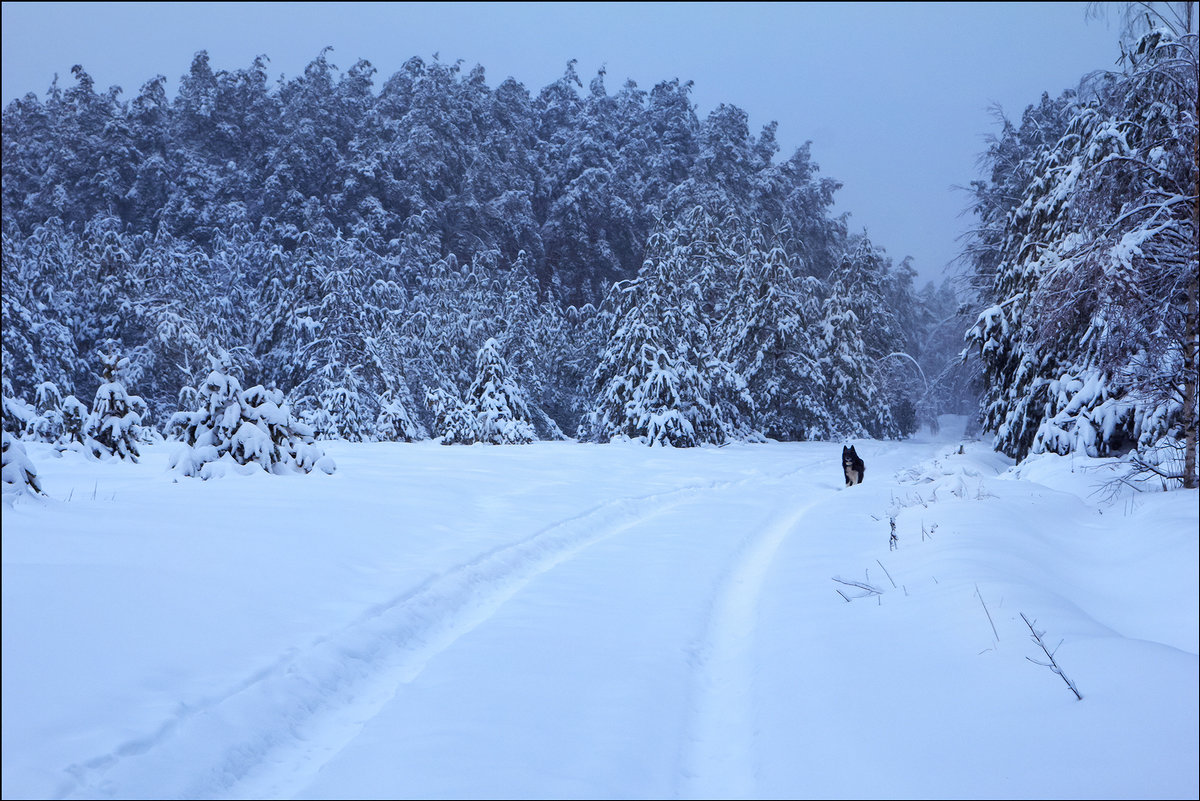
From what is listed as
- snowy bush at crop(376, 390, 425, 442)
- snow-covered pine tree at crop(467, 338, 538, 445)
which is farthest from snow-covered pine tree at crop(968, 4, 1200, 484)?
snowy bush at crop(376, 390, 425, 442)

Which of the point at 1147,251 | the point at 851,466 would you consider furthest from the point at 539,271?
the point at 1147,251

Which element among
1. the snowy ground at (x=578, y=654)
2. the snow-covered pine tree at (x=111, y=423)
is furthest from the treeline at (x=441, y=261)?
the snowy ground at (x=578, y=654)

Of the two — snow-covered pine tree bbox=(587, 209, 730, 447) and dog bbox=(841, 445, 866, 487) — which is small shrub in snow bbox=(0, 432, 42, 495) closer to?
dog bbox=(841, 445, 866, 487)

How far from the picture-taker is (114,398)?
41.4 feet

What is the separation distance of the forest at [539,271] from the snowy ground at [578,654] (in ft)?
12.6

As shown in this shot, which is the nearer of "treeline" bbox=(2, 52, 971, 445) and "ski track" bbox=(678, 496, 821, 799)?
"ski track" bbox=(678, 496, 821, 799)

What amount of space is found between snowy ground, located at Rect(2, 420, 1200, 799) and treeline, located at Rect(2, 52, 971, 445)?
8879mm

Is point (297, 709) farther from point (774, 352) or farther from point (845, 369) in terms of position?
point (845, 369)

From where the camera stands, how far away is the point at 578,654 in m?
5.09

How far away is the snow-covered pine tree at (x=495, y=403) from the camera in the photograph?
23.5m

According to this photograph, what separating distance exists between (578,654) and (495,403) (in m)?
19.0

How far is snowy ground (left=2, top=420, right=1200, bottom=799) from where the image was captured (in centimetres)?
343

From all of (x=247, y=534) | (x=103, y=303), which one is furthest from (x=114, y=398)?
(x=103, y=303)

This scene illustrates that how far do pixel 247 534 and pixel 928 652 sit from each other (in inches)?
223
